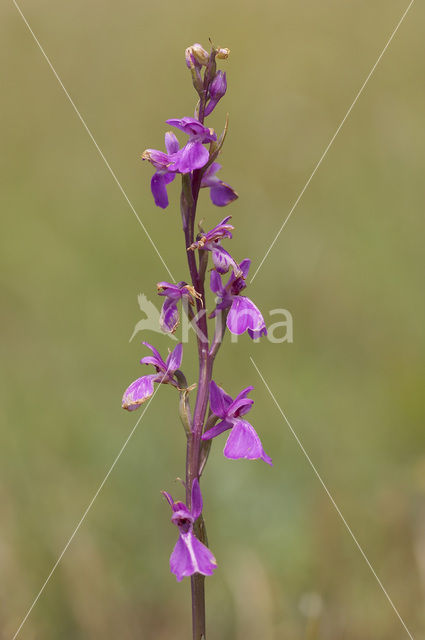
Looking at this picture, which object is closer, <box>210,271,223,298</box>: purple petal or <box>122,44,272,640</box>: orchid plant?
<box>122,44,272,640</box>: orchid plant

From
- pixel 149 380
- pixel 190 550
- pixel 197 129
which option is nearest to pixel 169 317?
pixel 149 380

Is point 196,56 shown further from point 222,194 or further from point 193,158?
point 222,194

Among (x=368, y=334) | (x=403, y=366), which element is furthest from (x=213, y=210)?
(x=403, y=366)

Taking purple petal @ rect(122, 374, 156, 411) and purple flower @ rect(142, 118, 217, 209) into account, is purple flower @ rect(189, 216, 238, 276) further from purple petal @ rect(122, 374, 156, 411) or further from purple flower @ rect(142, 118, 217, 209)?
purple petal @ rect(122, 374, 156, 411)

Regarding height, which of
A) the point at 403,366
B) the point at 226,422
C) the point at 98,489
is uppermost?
the point at 226,422

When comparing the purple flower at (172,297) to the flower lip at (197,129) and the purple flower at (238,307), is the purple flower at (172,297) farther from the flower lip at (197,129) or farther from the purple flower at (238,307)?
the flower lip at (197,129)

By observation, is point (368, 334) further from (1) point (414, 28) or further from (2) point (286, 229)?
(1) point (414, 28)

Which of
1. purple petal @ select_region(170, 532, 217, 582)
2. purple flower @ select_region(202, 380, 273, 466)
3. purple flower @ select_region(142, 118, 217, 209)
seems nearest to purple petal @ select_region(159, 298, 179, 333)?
purple flower @ select_region(202, 380, 273, 466)
